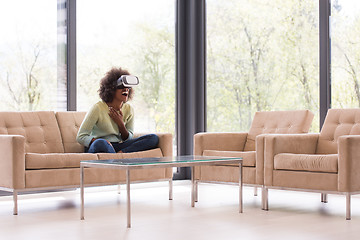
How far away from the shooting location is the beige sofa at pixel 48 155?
426 centimetres

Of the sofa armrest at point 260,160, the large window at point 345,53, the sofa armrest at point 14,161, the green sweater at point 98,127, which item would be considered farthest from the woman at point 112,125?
the large window at point 345,53

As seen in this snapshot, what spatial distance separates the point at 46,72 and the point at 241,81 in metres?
2.26

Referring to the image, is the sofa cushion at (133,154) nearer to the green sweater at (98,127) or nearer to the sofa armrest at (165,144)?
the sofa armrest at (165,144)

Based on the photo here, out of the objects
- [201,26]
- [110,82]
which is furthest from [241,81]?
[110,82]

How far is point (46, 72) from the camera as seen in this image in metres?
5.73

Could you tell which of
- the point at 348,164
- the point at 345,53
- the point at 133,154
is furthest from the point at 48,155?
the point at 345,53

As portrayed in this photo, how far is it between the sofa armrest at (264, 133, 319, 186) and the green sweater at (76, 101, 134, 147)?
1.45 metres

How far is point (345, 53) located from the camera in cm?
559

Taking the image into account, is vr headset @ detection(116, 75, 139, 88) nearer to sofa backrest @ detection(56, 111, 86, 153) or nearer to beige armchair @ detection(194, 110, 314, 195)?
sofa backrest @ detection(56, 111, 86, 153)

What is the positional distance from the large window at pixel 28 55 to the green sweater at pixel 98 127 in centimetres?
74

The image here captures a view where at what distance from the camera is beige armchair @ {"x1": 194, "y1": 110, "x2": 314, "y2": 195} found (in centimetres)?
461

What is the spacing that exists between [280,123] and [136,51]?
6.89ft

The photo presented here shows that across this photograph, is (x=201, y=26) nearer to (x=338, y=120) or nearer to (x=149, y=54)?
(x=149, y=54)

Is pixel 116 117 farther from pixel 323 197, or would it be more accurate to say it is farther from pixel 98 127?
pixel 323 197
